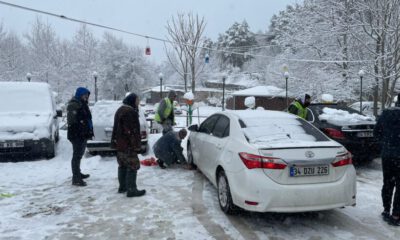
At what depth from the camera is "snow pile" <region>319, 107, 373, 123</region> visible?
7.41 m

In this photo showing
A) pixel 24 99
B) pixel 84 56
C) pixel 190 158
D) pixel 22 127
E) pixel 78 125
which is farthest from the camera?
pixel 84 56

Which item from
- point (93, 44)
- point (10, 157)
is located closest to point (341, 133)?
point (10, 157)

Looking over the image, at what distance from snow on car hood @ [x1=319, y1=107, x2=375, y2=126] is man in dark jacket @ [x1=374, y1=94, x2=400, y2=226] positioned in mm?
2561

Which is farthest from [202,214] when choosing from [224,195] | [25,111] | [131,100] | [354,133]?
[25,111]

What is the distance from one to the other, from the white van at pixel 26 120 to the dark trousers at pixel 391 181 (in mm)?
6996

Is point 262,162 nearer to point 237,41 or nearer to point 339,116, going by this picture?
point 339,116

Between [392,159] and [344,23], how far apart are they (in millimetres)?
17629

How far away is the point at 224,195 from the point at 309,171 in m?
1.29

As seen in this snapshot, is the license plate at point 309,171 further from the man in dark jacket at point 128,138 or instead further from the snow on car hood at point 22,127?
the snow on car hood at point 22,127

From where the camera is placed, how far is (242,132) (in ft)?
16.2

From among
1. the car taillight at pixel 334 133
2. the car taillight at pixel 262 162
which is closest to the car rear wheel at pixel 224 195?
the car taillight at pixel 262 162

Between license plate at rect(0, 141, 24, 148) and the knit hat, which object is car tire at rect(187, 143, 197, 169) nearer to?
the knit hat

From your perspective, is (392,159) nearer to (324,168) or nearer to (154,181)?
(324,168)

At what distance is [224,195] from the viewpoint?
494 cm
